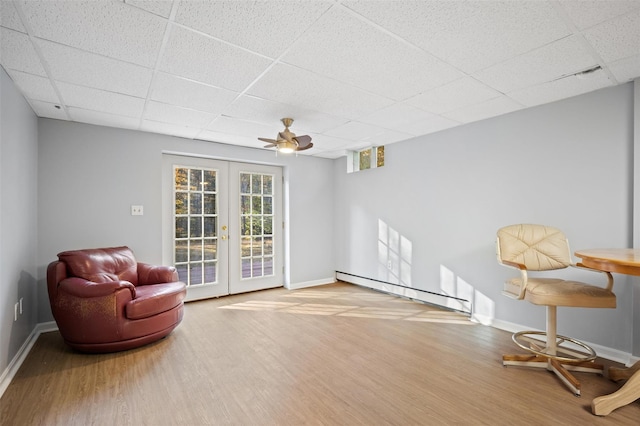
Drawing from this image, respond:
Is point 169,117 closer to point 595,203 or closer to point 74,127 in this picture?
point 74,127

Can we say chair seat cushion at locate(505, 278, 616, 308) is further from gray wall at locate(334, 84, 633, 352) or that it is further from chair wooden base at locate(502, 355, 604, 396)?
gray wall at locate(334, 84, 633, 352)

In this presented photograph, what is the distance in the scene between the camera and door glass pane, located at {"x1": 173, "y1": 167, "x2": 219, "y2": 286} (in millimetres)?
4527

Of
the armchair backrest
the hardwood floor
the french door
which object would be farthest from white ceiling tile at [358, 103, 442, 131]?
the armchair backrest

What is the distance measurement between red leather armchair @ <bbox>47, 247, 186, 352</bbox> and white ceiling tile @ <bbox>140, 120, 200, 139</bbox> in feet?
5.55

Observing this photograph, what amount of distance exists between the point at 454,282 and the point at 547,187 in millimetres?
1612

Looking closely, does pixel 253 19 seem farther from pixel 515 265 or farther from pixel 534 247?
pixel 534 247

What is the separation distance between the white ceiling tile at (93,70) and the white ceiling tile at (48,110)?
2.73 feet

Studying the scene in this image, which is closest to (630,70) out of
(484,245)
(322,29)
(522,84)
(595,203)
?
(522,84)

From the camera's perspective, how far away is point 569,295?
7.49 ft

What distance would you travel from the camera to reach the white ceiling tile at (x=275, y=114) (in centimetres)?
313

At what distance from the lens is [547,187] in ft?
10.5

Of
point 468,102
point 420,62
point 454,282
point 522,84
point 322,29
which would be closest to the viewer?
point 322,29

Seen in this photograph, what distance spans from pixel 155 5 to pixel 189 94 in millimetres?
1242

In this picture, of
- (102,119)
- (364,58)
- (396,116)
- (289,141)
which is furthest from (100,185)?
(396,116)
